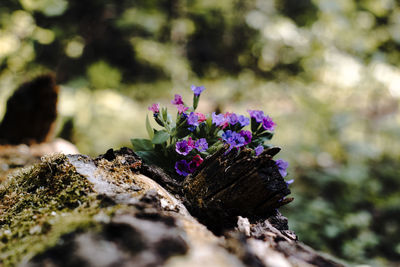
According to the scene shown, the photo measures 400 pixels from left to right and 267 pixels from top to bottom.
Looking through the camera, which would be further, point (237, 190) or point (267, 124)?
point (267, 124)

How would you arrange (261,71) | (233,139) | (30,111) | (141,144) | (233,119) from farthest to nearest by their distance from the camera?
(261,71) < (30,111) < (141,144) < (233,119) < (233,139)

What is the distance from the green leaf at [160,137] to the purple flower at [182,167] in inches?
6.6

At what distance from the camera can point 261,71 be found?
7559 mm

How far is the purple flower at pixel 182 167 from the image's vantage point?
5.76ft

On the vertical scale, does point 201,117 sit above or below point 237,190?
above

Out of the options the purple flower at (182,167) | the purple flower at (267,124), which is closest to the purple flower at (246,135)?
the purple flower at (267,124)

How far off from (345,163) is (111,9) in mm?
6168

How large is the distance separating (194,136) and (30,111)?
103 inches

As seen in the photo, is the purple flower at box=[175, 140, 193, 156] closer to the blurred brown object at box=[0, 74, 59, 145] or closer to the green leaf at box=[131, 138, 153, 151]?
the green leaf at box=[131, 138, 153, 151]

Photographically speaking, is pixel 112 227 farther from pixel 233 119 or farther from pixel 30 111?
pixel 30 111

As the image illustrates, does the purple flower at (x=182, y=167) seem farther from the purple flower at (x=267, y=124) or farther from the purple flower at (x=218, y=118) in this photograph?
the purple flower at (x=267, y=124)

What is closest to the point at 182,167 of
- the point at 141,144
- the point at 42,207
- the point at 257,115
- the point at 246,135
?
the point at 141,144

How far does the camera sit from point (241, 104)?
7.51 m

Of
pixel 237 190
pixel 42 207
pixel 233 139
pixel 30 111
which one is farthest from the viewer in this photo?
pixel 30 111
